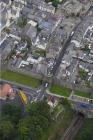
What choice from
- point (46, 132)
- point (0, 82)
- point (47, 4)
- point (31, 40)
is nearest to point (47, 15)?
point (47, 4)

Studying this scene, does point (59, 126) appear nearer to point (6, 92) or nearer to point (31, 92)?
point (31, 92)

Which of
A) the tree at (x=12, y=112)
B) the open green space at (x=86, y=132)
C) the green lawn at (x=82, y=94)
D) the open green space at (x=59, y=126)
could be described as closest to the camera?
the open green space at (x=86, y=132)

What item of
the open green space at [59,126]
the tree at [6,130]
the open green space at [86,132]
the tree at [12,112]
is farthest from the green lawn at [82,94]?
the tree at [6,130]

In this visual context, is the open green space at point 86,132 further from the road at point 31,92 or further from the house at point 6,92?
the house at point 6,92

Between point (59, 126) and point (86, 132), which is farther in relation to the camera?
point (59, 126)

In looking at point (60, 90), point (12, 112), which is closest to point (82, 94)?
point (60, 90)

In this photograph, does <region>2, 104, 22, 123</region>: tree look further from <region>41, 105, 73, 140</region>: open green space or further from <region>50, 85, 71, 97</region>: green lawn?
<region>50, 85, 71, 97</region>: green lawn

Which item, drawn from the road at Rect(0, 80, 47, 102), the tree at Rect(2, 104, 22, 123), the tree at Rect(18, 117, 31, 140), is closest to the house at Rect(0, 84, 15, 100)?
the road at Rect(0, 80, 47, 102)

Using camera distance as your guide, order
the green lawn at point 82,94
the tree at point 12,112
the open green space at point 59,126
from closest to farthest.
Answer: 1. the tree at point 12,112
2. the open green space at point 59,126
3. the green lawn at point 82,94
